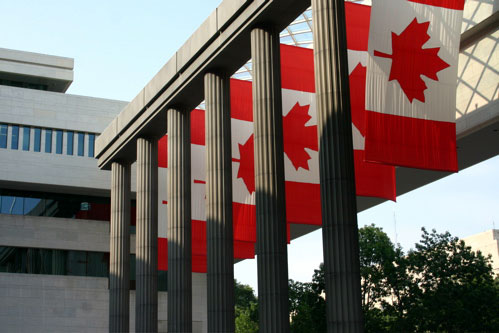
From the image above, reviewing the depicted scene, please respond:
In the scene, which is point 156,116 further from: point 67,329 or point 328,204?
point 67,329

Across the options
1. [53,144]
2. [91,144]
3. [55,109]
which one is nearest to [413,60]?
[91,144]

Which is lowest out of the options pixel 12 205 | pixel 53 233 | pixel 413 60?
pixel 413 60

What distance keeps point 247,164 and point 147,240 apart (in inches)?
399

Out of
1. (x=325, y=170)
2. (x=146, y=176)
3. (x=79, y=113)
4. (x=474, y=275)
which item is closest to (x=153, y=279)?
(x=146, y=176)

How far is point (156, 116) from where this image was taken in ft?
141

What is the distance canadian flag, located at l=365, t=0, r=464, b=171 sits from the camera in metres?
25.0

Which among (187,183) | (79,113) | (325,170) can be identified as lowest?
(325,170)

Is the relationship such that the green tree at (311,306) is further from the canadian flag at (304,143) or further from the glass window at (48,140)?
the canadian flag at (304,143)

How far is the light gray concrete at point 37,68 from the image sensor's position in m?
69.5

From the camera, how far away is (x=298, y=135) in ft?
112

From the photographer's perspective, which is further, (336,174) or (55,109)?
(55,109)

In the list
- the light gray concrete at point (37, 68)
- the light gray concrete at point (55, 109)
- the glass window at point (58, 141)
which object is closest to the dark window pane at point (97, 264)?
the glass window at point (58, 141)

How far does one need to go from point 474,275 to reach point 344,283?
1637 inches

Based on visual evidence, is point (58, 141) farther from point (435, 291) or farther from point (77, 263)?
point (435, 291)
